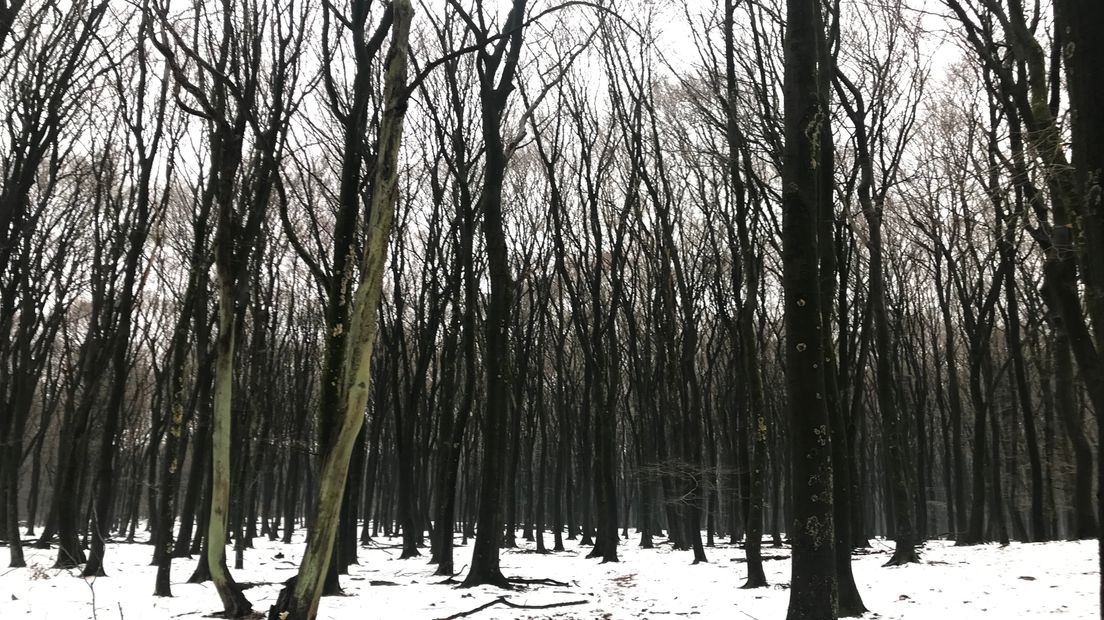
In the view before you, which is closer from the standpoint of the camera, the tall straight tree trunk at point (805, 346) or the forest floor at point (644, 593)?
the tall straight tree trunk at point (805, 346)

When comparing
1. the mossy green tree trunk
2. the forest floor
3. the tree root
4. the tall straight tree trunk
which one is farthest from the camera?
the tree root

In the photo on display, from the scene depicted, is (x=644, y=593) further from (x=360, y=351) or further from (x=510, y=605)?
(x=360, y=351)

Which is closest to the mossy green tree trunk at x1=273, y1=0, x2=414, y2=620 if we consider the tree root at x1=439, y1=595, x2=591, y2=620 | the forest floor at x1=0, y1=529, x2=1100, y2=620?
the forest floor at x1=0, y1=529, x2=1100, y2=620

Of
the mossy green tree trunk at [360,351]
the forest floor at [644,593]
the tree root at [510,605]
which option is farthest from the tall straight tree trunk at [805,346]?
the tree root at [510,605]

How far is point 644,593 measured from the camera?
438 inches

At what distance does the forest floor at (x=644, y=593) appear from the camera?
8.57 meters

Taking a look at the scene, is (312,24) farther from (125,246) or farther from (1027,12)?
(1027,12)

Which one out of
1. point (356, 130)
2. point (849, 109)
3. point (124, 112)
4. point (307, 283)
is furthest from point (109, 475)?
point (849, 109)

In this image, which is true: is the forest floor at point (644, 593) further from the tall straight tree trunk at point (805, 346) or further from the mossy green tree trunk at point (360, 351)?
the tall straight tree trunk at point (805, 346)

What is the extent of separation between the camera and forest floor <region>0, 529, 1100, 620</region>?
28.1ft

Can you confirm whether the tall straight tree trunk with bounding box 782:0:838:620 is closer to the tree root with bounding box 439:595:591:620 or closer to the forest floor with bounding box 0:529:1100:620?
the forest floor with bounding box 0:529:1100:620

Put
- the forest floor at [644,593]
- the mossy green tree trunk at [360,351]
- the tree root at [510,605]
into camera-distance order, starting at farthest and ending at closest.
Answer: the tree root at [510,605] → the forest floor at [644,593] → the mossy green tree trunk at [360,351]

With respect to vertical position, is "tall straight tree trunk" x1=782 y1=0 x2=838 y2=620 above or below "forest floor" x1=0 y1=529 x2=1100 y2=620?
above

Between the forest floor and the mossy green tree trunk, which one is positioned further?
the forest floor
